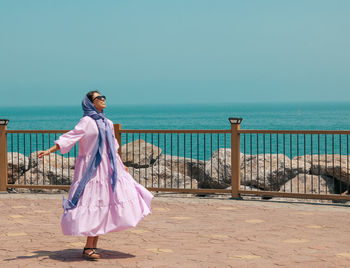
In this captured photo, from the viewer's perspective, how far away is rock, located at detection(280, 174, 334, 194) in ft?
46.2

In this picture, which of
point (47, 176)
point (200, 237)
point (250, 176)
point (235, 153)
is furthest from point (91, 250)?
point (47, 176)

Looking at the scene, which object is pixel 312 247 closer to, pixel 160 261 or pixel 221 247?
pixel 221 247

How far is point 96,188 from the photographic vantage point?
7.21 meters

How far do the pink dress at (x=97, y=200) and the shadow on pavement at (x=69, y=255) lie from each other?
15.3 inches

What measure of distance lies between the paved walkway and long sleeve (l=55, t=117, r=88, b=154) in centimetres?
125

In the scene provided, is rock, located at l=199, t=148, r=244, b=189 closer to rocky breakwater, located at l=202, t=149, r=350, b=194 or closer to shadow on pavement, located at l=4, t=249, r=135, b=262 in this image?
rocky breakwater, located at l=202, t=149, r=350, b=194

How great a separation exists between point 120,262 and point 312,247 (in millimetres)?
2377

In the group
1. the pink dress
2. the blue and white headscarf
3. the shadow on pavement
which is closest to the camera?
the pink dress

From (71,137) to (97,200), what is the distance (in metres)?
0.74

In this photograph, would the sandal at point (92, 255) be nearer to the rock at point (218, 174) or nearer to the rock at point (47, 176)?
the rock at point (218, 174)

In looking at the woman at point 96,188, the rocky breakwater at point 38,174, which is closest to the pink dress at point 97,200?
the woman at point 96,188

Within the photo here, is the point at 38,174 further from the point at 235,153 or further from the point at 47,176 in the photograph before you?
the point at 235,153

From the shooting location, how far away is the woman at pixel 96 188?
7.11 meters

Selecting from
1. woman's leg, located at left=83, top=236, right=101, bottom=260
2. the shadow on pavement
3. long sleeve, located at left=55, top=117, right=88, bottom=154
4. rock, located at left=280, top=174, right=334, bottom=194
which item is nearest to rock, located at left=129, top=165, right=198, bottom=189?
rock, located at left=280, top=174, right=334, bottom=194
